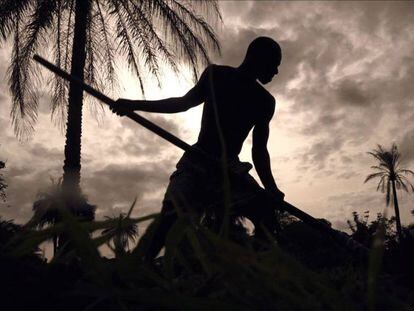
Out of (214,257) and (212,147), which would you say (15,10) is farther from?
(214,257)

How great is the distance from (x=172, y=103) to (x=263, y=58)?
2.60 ft

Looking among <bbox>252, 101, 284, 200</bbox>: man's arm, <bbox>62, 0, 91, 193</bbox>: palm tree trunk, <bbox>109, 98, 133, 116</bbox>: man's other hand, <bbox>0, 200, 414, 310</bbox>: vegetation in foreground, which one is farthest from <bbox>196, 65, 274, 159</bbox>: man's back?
<bbox>62, 0, 91, 193</bbox>: palm tree trunk

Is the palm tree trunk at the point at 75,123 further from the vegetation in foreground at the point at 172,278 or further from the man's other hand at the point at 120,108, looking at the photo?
the vegetation in foreground at the point at 172,278

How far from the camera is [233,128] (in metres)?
4.03

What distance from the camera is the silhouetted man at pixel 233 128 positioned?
12.2 feet

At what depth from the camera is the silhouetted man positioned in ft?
12.2

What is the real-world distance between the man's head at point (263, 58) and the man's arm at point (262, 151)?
16.9 inches

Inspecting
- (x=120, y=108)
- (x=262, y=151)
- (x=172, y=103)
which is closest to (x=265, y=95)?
(x=262, y=151)

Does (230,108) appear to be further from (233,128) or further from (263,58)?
(263,58)

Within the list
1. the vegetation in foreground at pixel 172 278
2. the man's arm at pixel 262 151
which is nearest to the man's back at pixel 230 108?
the man's arm at pixel 262 151

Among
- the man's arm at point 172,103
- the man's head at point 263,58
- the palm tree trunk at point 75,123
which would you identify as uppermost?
the palm tree trunk at point 75,123

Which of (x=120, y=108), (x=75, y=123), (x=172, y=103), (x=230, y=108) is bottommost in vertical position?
(x=120, y=108)

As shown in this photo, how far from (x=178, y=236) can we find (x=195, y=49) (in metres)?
12.4

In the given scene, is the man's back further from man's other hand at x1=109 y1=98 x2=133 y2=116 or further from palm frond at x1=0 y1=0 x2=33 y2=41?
palm frond at x1=0 y1=0 x2=33 y2=41
